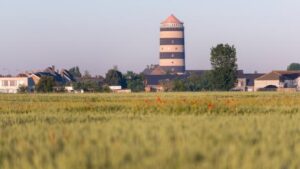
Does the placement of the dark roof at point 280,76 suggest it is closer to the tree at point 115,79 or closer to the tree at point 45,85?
the tree at point 115,79

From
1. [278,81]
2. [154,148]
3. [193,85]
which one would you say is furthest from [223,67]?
[154,148]

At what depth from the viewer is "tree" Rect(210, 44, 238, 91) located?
143 meters

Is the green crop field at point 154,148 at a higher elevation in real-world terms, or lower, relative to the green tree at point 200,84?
lower

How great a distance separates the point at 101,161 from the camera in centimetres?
977

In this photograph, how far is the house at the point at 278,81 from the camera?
184 m

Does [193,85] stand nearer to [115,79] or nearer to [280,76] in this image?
[280,76]

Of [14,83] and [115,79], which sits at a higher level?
[115,79]

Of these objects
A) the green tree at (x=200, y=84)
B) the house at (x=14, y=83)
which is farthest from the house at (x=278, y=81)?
the house at (x=14, y=83)

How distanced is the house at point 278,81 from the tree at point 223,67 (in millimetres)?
35744

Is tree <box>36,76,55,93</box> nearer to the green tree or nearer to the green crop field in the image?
the green tree

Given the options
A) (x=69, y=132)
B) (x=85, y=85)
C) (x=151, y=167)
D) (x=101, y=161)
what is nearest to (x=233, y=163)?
(x=151, y=167)

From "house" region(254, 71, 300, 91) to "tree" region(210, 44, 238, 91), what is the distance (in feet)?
117

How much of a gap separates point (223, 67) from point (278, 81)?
42.8m

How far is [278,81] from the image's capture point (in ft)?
603
